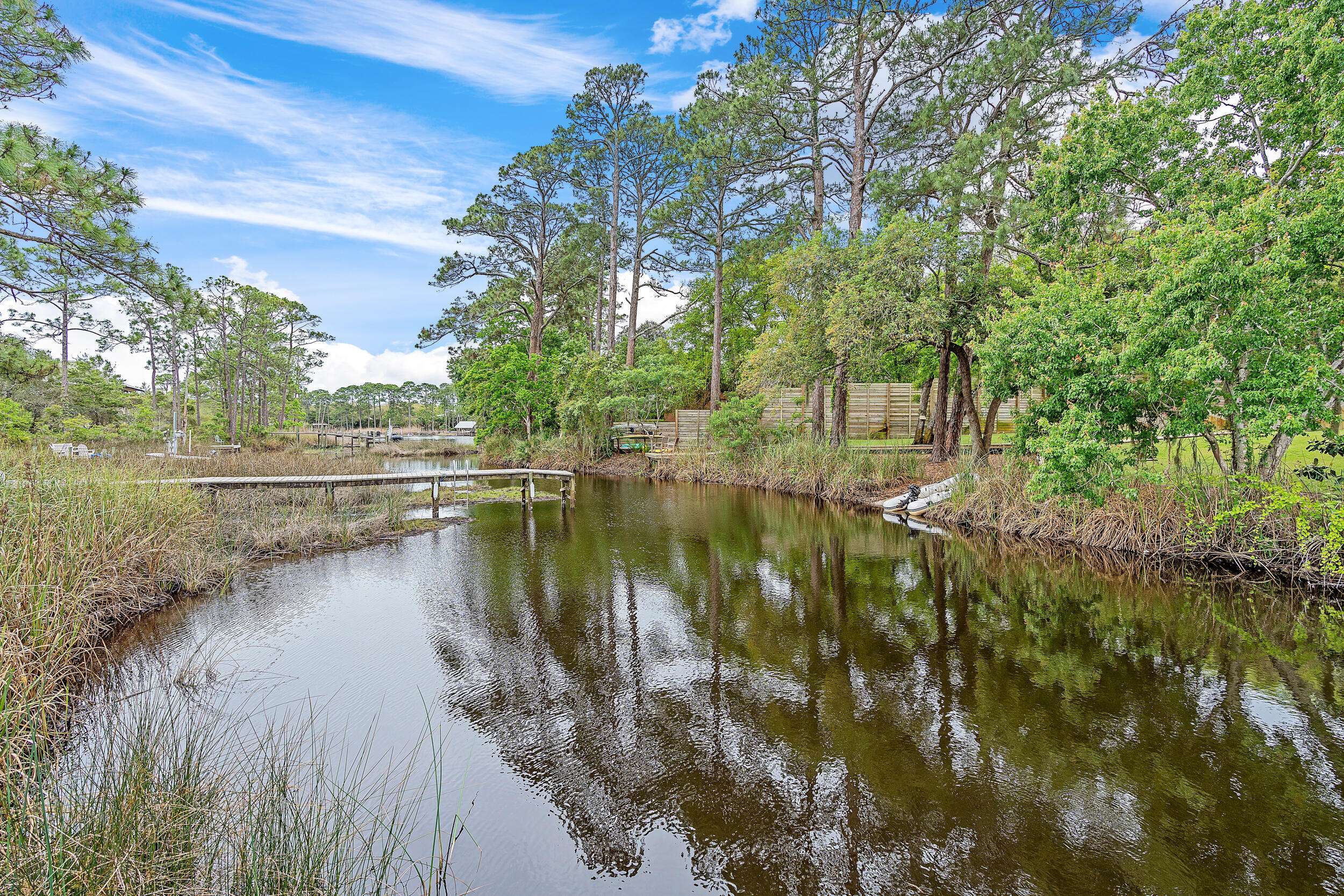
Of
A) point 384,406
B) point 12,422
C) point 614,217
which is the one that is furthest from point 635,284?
point 384,406

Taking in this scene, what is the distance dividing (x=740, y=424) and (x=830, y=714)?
15.3m

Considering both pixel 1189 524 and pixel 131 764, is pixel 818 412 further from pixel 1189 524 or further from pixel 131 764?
pixel 131 764

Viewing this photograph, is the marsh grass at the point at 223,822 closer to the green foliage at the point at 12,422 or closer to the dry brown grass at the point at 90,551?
the dry brown grass at the point at 90,551

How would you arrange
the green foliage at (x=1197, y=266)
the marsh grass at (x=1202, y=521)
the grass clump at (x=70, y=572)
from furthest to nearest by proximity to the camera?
the marsh grass at (x=1202, y=521) → the green foliage at (x=1197, y=266) → the grass clump at (x=70, y=572)

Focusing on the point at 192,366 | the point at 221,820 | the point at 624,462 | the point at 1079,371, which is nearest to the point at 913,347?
the point at 1079,371

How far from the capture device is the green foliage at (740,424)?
1859 centimetres

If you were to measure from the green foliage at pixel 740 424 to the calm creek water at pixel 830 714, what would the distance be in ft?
36.3

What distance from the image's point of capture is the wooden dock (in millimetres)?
9393

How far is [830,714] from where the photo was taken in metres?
3.90

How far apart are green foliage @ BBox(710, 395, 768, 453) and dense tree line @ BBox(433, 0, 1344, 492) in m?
0.76

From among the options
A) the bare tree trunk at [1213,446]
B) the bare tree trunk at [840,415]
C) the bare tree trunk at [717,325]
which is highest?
the bare tree trunk at [717,325]

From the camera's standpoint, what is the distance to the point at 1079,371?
7660 mm

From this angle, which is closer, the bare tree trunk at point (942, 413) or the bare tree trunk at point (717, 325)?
the bare tree trunk at point (942, 413)

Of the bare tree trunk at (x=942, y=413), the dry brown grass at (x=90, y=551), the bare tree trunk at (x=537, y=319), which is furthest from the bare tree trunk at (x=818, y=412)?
the bare tree trunk at (x=537, y=319)
